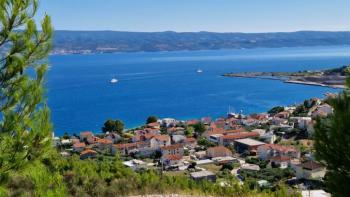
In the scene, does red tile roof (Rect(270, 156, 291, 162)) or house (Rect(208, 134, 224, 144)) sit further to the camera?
house (Rect(208, 134, 224, 144))

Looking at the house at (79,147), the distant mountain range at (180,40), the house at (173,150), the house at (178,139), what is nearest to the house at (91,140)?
the house at (79,147)

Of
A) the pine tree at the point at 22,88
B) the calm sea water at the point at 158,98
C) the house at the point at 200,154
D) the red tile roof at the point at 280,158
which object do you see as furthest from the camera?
the calm sea water at the point at 158,98

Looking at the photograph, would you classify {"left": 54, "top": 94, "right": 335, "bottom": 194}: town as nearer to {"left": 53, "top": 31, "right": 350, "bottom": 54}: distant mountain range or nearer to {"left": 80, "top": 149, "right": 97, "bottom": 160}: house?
{"left": 80, "top": 149, "right": 97, "bottom": 160}: house

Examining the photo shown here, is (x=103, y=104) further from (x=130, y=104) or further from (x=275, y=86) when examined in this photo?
(x=275, y=86)

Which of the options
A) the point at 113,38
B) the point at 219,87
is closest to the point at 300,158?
the point at 219,87

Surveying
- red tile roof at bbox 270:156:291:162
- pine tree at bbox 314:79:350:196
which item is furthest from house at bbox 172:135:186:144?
pine tree at bbox 314:79:350:196

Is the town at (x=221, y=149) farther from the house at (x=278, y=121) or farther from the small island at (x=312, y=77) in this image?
the small island at (x=312, y=77)

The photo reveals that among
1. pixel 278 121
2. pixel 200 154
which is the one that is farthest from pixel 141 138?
pixel 278 121
